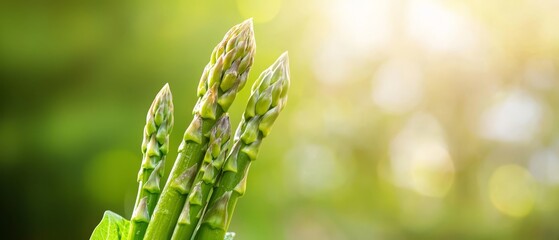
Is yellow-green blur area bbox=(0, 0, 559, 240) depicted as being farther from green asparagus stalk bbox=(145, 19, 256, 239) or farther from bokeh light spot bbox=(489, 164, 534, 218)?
green asparagus stalk bbox=(145, 19, 256, 239)

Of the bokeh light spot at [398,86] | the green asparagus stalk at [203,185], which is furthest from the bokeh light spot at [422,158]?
the green asparagus stalk at [203,185]

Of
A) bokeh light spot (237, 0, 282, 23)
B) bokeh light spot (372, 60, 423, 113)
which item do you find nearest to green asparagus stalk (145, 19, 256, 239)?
bokeh light spot (237, 0, 282, 23)

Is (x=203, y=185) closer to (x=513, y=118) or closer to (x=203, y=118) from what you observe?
(x=203, y=118)

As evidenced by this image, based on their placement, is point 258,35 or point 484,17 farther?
point 484,17

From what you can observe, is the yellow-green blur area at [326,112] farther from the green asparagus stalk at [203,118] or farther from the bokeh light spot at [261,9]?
the green asparagus stalk at [203,118]

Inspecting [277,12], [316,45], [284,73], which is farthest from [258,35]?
[284,73]

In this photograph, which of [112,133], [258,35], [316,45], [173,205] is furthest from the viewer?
[316,45]

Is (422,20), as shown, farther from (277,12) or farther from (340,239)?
(340,239)
